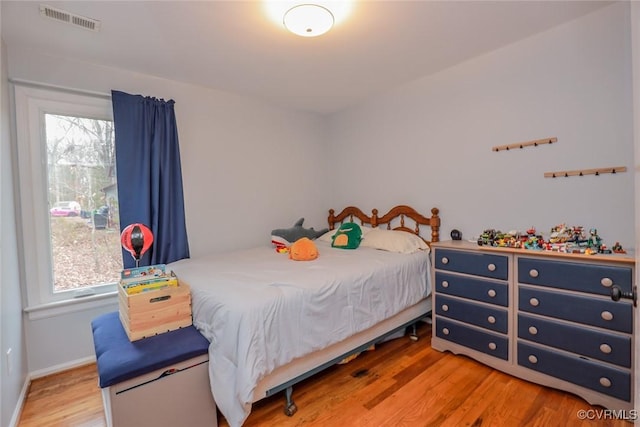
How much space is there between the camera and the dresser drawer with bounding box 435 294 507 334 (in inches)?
81.3

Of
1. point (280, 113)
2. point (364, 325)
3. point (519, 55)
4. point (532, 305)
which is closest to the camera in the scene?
point (532, 305)

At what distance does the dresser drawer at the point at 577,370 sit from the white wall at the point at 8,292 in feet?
10.0

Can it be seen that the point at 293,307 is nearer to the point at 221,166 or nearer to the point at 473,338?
the point at 473,338

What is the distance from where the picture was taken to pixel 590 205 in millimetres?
2008

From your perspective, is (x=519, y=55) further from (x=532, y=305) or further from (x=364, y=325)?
(x=364, y=325)

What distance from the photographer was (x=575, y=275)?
1.73m

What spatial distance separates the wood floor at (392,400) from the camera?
165 centimetres

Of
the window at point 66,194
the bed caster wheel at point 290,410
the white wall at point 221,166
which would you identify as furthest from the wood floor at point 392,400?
the window at point 66,194

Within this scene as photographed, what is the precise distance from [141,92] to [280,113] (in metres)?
1.48

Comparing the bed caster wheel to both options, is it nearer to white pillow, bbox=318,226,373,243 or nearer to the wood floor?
the wood floor

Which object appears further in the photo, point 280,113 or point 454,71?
point 280,113

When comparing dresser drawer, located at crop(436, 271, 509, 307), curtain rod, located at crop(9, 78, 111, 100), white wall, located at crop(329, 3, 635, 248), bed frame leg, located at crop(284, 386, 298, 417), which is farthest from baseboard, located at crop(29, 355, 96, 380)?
white wall, located at crop(329, 3, 635, 248)

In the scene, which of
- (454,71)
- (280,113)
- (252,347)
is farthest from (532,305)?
(280,113)

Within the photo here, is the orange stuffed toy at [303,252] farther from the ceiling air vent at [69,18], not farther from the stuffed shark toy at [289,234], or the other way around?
the ceiling air vent at [69,18]
